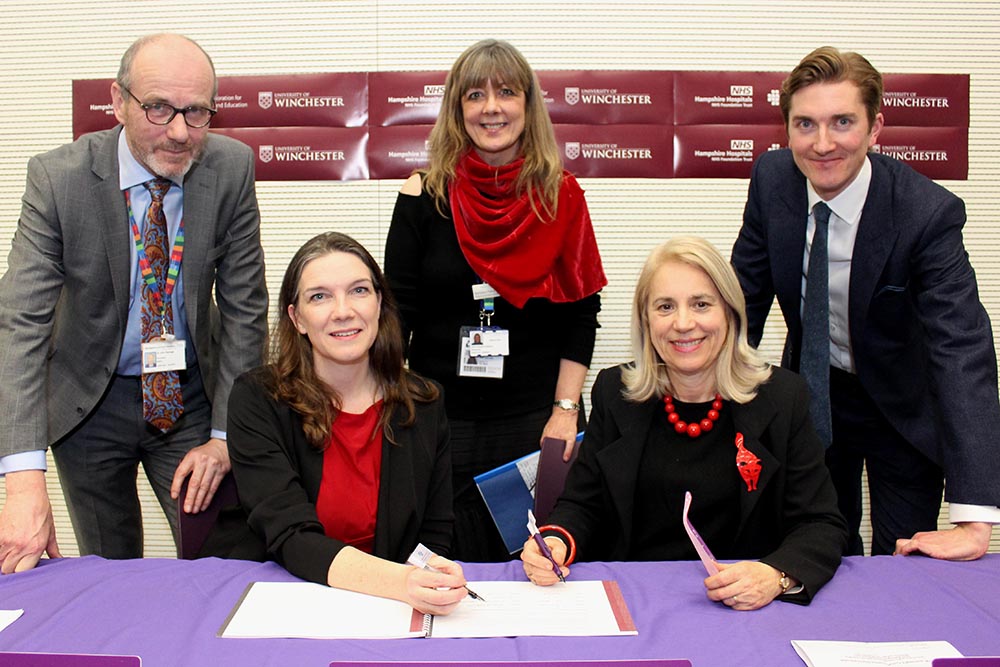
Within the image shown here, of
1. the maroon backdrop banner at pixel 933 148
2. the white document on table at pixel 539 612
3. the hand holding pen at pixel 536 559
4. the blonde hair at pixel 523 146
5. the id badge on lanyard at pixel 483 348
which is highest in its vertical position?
the maroon backdrop banner at pixel 933 148

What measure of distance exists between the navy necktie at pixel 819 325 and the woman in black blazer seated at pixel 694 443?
0.28 m

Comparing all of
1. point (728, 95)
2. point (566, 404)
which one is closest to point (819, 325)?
point (566, 404)

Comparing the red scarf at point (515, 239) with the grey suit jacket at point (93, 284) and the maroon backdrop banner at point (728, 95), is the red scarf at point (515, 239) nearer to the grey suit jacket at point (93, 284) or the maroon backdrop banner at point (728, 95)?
the grey suit jacket at point (93, 284)

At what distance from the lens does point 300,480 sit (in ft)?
6.53

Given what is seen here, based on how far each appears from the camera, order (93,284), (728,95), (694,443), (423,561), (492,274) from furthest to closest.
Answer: (728,95) < (492,274) < (93,284) < (694,443) < (423,561)

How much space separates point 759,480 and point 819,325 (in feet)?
2.03

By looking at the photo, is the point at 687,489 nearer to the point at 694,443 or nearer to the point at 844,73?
the point at 694,443

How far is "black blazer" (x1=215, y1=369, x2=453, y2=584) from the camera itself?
1859mm

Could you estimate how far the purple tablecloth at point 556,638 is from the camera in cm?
134

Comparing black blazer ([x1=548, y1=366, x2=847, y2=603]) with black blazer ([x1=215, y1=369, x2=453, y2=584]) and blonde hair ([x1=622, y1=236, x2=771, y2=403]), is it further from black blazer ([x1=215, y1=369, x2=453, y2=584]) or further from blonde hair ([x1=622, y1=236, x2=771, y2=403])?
black blazer ([x1=215, y1=369, x2=453, y2=584])

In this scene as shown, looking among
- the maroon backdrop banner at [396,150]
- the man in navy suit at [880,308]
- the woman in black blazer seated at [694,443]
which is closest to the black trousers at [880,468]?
the man in navy suit at [880,308]

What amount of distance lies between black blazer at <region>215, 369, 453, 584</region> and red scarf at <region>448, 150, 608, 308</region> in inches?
24.4

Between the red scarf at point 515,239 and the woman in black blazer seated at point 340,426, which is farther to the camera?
the red scarf at point 515,239

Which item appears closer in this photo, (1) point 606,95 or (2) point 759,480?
(2) point 759,480
